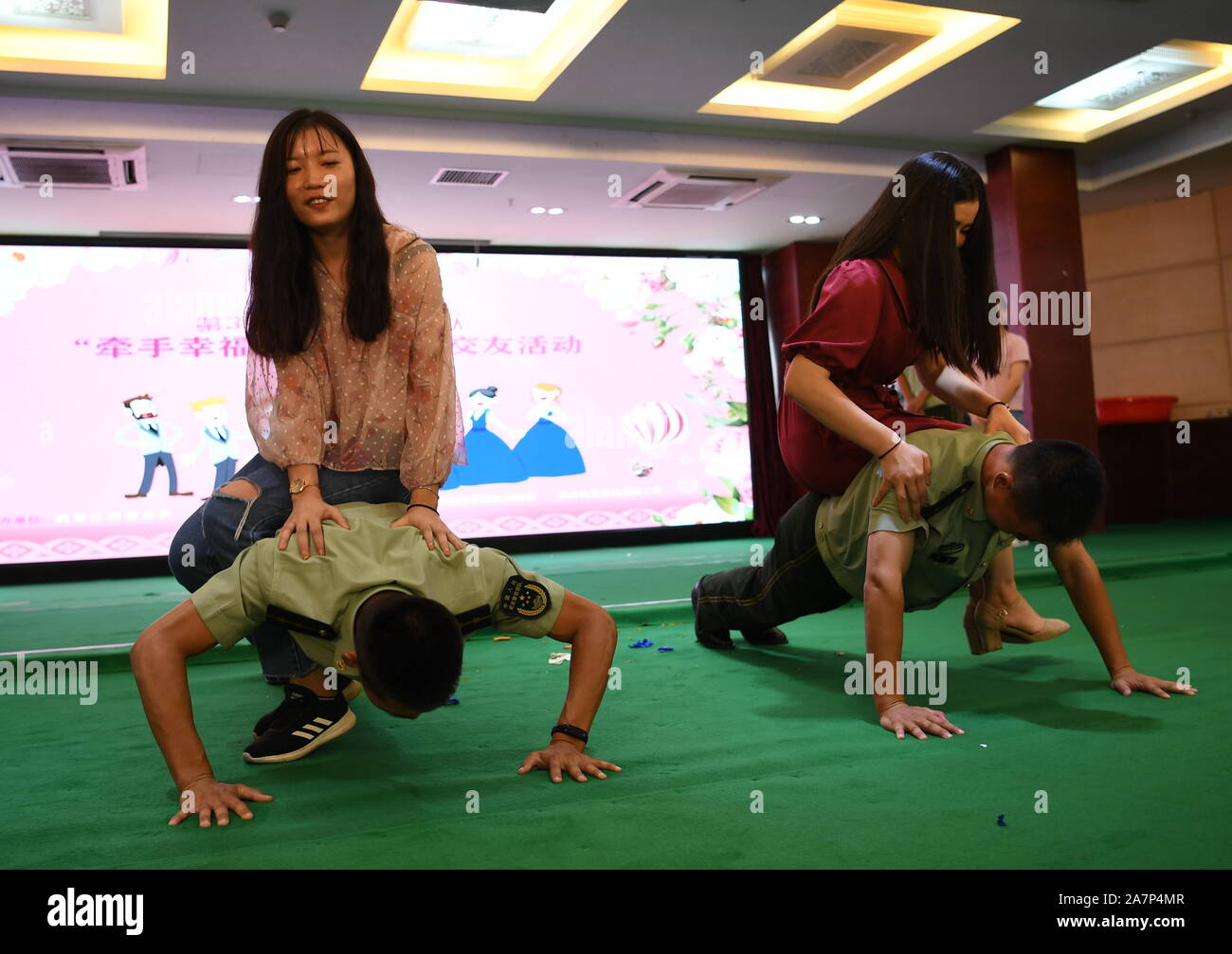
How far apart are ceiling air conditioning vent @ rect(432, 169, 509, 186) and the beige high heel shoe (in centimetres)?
451

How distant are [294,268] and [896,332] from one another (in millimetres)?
1133

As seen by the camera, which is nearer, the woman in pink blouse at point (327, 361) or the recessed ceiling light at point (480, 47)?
the woman in pink blouse at point (327, 361)

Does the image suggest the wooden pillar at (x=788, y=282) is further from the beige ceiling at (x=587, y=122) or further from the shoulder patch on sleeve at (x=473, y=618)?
the shoulder patch on sleeve at (x=473, y=618)

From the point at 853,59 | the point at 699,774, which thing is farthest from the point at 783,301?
the point at 699,774

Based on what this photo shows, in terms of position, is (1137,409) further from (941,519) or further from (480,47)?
(941,519)

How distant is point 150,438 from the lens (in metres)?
6.86

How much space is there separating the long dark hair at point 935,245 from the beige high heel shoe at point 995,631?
20.1 inches

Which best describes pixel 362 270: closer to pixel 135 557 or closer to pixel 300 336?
pixel 300 336

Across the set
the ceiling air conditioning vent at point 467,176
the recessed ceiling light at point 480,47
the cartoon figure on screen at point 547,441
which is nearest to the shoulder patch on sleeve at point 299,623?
the recessed ceiling light at point 480,47

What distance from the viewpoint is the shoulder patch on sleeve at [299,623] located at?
148 cm

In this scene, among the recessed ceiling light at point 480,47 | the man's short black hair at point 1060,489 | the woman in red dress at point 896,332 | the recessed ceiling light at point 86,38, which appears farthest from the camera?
the recessed ceiling light at point 480,47

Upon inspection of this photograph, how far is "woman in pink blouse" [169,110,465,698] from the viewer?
1794 mm

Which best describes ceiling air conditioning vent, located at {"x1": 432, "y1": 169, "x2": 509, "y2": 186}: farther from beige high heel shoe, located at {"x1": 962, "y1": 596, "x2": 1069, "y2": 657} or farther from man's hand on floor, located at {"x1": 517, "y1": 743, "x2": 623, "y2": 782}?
man's hand on floor, located at {"x1": 517, "y1": 743, "x2": 623, "y2": 782}

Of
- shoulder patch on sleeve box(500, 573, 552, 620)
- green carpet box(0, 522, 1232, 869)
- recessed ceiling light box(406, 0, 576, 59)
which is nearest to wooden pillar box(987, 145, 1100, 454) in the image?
recessed ceiling light box(406, 0, 576, 59)
